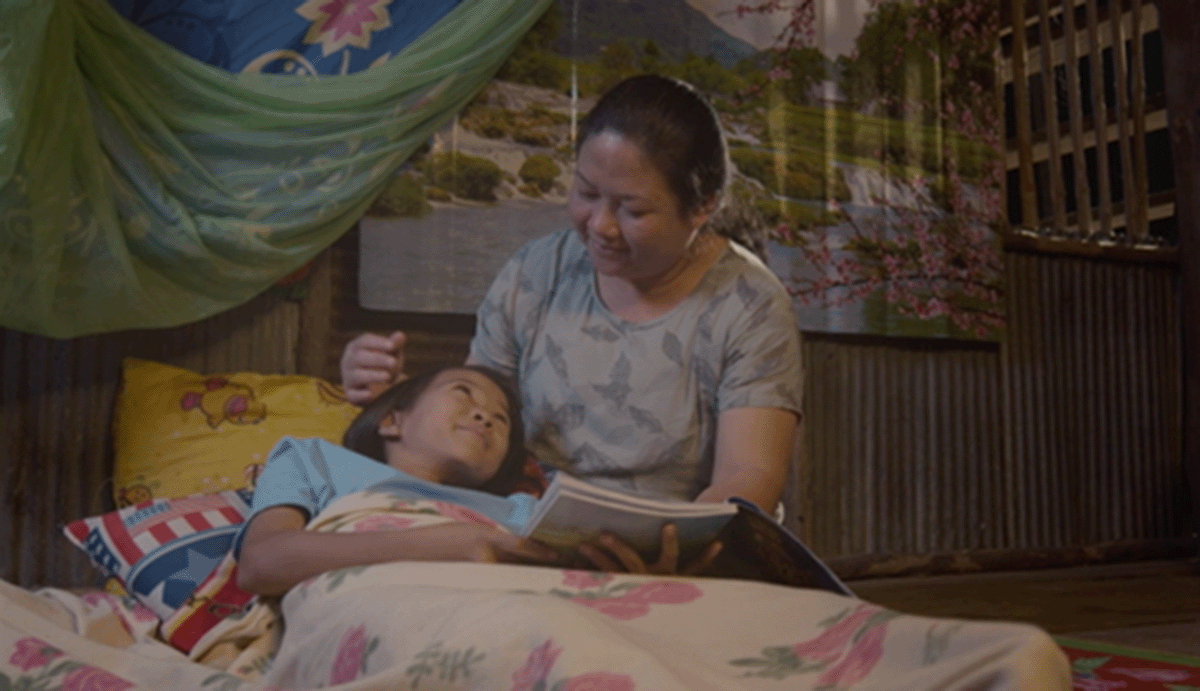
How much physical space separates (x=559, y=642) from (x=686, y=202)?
953 mm

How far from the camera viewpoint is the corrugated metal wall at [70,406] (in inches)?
75.4

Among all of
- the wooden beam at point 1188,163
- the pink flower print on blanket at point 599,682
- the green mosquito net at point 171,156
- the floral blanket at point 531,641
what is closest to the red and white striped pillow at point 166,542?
the floral blanket at point 531,641

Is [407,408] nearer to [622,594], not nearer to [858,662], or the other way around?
[622,594]

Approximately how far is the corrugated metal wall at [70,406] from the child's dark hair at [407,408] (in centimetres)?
36

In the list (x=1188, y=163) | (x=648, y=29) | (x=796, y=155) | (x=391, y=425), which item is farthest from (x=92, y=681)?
(x=1188, y=163)

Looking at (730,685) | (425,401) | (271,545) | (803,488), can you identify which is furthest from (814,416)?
(730,685)

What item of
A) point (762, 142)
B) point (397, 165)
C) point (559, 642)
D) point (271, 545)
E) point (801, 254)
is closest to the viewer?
point (559, 642)

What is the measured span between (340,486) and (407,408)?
134mm

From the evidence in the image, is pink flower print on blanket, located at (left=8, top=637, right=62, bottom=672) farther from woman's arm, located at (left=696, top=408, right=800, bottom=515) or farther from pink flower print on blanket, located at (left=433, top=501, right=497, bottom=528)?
woman's arm, located at (left=696, top=408, right=800, bottom=515)

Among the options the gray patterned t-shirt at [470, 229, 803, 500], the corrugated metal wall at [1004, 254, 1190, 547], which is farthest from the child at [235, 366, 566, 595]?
the corrugated metal wall at [1004, 254, 1190, 547]

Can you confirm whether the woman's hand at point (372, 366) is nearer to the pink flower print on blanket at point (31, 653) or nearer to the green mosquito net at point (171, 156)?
the green mosquito net at point (171, 156)

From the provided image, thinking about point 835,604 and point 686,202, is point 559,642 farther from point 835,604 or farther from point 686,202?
point 686,202

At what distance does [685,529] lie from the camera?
1.32 metres

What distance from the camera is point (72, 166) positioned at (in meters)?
1.72
